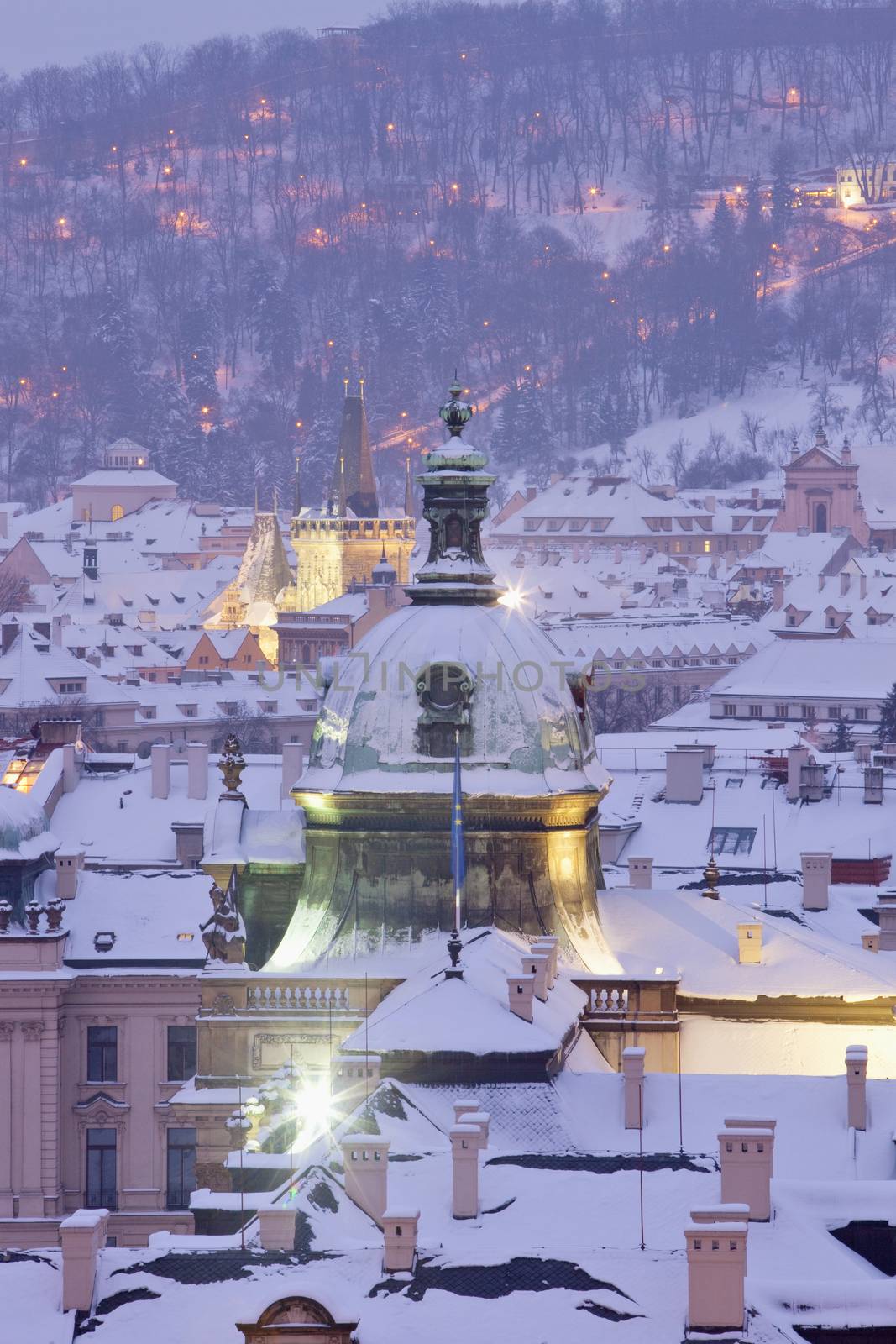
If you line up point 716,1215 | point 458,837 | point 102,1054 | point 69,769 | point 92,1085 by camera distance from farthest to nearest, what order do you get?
point 69,769 < point 102,1054 < point 92,1085 < point 458,837 < point 716,1215

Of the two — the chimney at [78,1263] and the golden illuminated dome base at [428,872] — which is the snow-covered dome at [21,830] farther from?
the chimney at [78,1263]

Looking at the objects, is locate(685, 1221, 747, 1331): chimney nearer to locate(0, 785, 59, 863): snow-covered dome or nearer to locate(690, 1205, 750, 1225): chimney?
locate(690, 1205, 750, 1225): chimney

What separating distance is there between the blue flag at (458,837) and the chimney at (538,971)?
2.54 m

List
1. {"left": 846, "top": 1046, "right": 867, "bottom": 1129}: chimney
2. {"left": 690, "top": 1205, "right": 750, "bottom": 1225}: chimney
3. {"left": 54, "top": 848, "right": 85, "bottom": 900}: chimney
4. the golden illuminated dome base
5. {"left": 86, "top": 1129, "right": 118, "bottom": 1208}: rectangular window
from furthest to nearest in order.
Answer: {"left": 54, "top": 848, "right": 85, "bottom": 900}: chimney, {"left": 86, "top": 1129, "right": 118, "bottom": 1208}: rectangular window, the golden illuminated dome base, {"left": 846, "top": 1046, "right": 867, "bottom": 1129}: chimney, {"left": 690, "top": 1205, "right": 750, "bottom": 1225}: chimney

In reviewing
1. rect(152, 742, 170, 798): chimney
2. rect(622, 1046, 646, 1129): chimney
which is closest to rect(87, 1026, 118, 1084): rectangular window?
rect(152, 742, 170, 798): chimney

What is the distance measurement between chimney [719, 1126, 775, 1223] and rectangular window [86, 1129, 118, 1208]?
2969 centimetres

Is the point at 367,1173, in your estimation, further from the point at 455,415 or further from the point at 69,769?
the point at 69,769

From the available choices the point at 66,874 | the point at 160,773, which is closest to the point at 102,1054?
the point at 66,874

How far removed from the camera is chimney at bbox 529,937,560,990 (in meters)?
54.1

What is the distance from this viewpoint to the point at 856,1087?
160 feet

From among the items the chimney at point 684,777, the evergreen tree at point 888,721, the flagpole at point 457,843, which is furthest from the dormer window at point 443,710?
the evergreen tree at point 888,721

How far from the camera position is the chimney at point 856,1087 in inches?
1908

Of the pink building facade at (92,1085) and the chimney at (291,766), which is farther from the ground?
the chimney at (291,766)

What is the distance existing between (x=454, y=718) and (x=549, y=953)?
4.22 m
